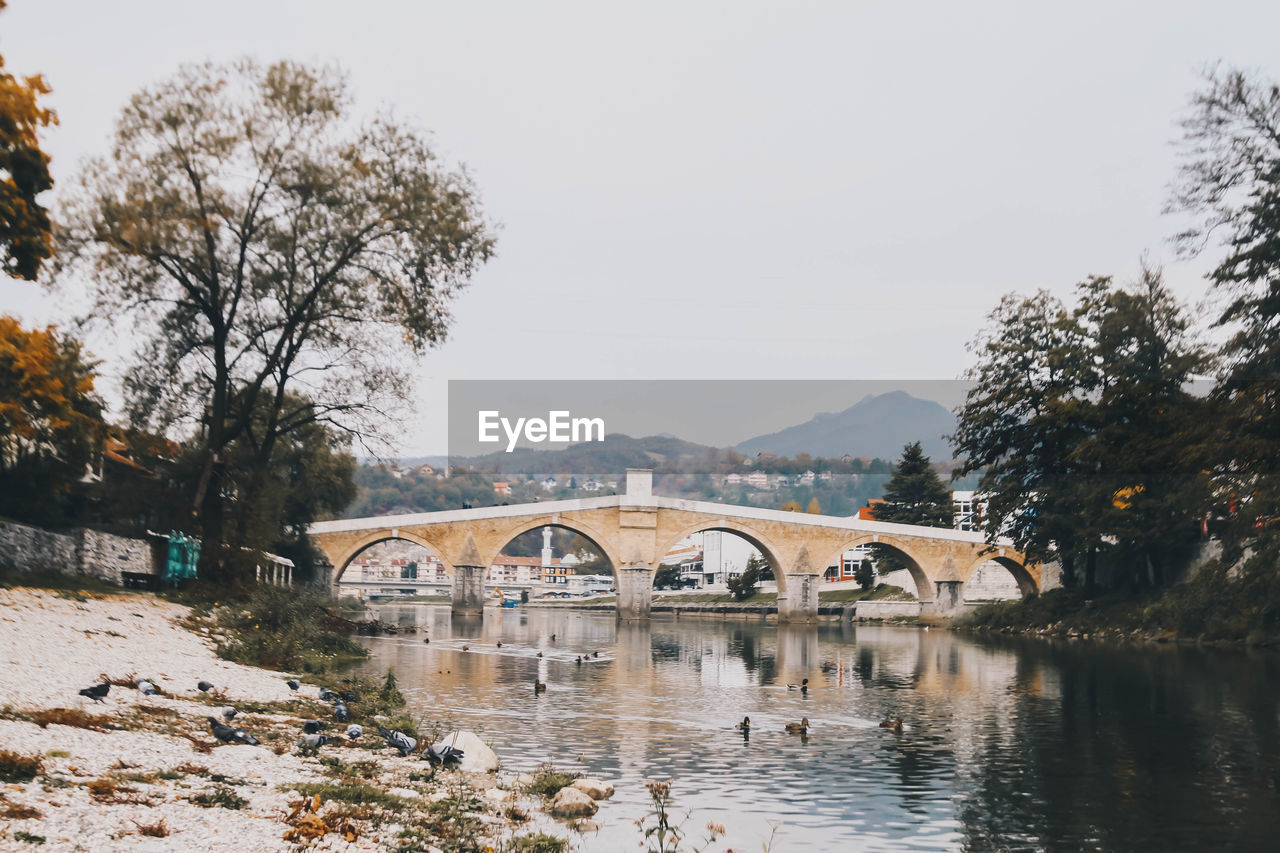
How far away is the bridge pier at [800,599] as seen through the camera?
172 ft

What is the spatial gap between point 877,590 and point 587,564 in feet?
253

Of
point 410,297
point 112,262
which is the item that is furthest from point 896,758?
point 112,262

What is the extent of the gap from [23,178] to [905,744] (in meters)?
15.1

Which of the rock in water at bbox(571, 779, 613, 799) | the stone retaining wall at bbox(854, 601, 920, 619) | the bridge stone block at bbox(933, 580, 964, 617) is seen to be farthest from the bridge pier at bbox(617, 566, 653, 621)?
the rock in water at bbox(571, 779, 613, 799)

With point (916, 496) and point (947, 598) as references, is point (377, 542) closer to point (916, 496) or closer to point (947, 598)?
point (947, 598)

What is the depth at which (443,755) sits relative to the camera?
→ 8711mm

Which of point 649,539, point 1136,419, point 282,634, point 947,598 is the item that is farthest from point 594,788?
point 947,598

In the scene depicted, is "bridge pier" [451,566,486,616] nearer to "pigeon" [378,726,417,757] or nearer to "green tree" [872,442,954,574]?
"green tree" [872,442,954,574]

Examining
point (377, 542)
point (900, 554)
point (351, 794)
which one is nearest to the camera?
point (351, 794)

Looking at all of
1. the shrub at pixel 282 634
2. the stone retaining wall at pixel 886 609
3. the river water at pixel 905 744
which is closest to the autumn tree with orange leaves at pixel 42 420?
the shrub at pixel 282 634

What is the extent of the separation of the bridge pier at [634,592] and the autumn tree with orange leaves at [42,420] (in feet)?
103

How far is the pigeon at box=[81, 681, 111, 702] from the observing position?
26.4ft

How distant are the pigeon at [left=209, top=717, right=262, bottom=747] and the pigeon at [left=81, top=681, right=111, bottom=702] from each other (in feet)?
2.64

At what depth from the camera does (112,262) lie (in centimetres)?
2002
